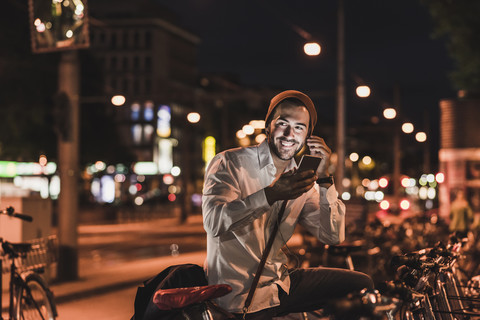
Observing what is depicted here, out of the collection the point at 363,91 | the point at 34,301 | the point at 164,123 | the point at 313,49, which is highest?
the point at 164,123

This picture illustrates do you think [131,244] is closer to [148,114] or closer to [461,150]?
[461,150]

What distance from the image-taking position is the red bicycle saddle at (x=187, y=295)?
357 cm

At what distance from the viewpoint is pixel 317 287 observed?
4.08 meters

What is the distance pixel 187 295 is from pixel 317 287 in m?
0.82

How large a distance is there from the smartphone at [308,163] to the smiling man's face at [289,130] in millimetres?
356

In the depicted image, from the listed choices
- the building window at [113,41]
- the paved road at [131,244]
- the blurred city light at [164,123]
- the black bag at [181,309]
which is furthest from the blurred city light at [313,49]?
the building window at [113,41]

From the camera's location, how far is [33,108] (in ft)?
118

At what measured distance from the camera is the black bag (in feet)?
12.1

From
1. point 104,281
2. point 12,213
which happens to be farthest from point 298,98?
point 104,281

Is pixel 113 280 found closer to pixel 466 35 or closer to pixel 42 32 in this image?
pixel 42 32

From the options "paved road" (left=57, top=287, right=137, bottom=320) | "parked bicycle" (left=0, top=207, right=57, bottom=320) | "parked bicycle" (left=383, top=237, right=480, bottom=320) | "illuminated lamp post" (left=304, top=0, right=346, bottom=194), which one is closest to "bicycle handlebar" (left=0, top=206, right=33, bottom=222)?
"parked bicycle" (left=0, top=207, right=57, bottom=320)

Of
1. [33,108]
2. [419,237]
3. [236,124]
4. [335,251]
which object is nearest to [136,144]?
[236,124]

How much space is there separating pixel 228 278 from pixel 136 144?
102 m

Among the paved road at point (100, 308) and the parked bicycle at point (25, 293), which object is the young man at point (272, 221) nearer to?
the parked bicycle at point (25, 293)
